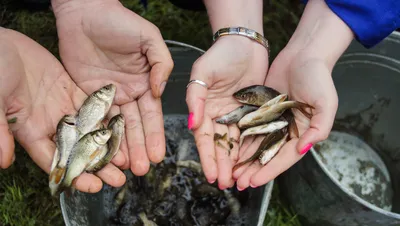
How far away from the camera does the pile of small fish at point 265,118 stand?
6.94 feet

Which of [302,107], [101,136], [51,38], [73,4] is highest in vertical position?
[73,4]

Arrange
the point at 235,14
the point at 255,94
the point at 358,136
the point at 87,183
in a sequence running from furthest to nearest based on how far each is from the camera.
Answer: the point at 358,136 → the point at 235,14 → the point at 255,94 → the point at 87,183

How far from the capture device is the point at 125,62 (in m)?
2.36

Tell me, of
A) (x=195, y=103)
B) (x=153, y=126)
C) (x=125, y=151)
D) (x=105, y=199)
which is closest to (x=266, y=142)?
(x=195, y=103)

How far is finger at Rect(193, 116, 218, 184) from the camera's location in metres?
2.05

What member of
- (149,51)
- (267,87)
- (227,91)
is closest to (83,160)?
(149,51)

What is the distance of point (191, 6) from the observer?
10.3ft

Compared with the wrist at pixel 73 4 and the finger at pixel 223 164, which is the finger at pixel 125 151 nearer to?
the finger at pixel 223 164

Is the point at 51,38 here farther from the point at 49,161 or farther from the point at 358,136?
the point at 358,136

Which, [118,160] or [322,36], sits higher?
[322,36]

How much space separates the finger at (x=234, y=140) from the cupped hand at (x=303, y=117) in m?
0.04

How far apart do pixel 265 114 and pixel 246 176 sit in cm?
36

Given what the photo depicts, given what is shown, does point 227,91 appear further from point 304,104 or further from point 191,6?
point 191,6

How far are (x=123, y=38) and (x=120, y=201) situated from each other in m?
1.00
